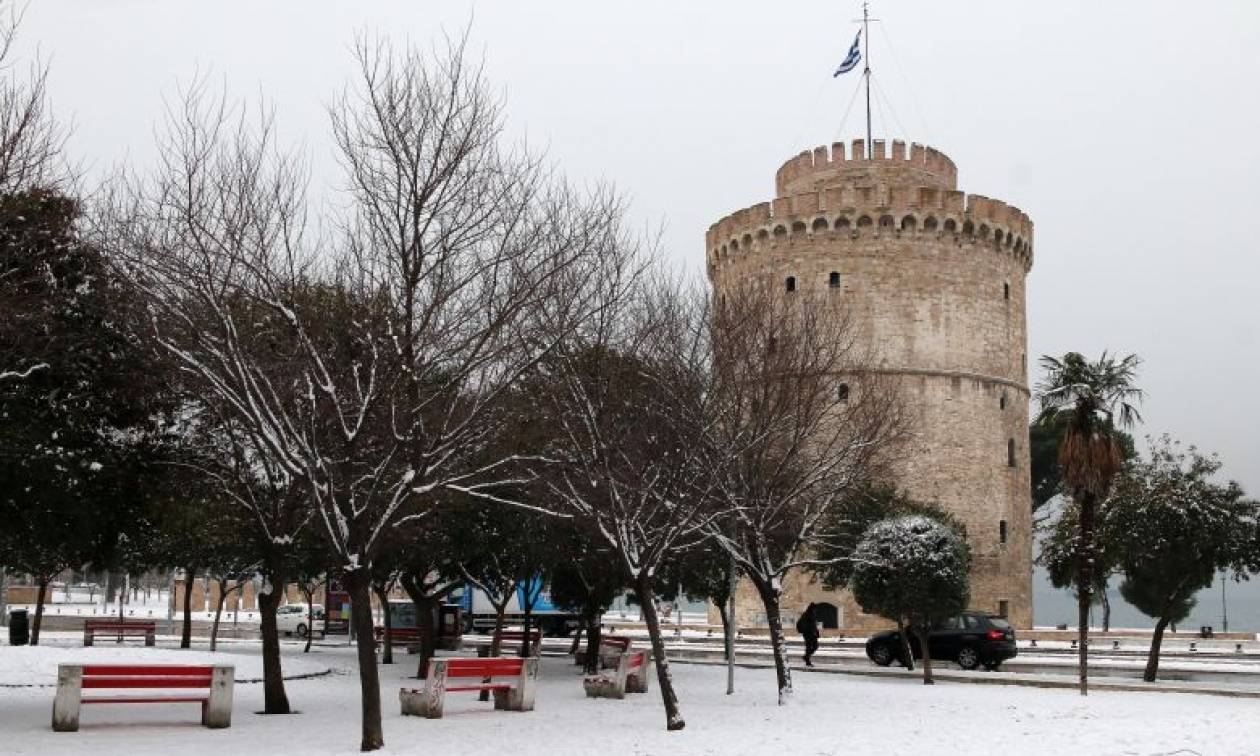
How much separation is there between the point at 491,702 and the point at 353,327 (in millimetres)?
5526

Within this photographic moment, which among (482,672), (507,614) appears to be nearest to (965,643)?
(482,672)

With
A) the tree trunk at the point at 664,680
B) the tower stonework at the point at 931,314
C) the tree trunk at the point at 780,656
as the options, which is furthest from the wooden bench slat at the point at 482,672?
the tower stonework at the point at 931,314

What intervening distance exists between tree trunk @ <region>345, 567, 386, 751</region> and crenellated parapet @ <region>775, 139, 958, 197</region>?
3351 cm

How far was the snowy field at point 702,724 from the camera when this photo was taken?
12.2 meters

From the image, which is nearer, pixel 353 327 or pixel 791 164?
pixel 353 327

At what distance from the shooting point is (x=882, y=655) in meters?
26.7

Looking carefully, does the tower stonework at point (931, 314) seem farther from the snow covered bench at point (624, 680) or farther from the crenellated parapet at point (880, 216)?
the snow covered bench at point (624, 680)

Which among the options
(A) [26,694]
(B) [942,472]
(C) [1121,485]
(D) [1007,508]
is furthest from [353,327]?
(D) [1007,508]

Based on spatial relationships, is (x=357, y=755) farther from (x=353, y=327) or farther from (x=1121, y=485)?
(x=1121, y=485)

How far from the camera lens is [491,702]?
53.3ft

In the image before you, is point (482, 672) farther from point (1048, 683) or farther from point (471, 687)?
point (1048, 683)

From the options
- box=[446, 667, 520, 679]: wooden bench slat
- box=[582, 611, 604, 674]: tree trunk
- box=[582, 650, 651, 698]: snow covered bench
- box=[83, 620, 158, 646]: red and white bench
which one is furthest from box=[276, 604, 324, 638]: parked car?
box=[446, 667, 520, 679]: wooden bench slat

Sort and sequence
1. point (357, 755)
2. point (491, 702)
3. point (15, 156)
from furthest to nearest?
point (491, 702), point (15, 156), point (357, 755)

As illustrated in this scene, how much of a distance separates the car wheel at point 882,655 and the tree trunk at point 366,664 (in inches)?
643
